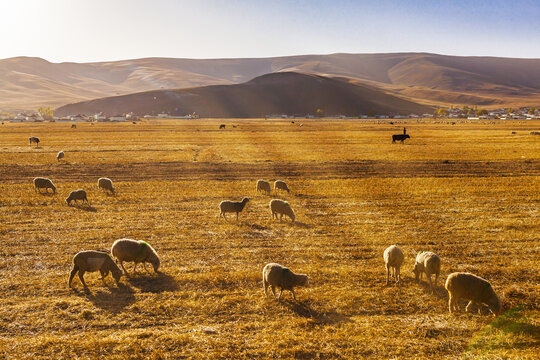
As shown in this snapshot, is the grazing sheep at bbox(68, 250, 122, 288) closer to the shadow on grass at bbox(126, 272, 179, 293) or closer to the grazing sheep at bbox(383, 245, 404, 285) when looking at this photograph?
the shadow on grass at bbox(126, 272, 179, 293)

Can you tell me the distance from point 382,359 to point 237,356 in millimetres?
3626

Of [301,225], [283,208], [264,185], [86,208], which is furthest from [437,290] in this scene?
[86,208]

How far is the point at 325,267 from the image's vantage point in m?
13.0

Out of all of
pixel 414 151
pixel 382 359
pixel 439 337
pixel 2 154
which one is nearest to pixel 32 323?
pixel 382 359

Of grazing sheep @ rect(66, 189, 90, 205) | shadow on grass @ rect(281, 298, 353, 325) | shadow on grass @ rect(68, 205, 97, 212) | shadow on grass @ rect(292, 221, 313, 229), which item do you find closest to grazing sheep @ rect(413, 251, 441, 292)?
shadow on grass @ rect(281, 298, 353, 325)

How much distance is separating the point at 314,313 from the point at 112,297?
6602mm

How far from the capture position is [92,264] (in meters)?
11.3


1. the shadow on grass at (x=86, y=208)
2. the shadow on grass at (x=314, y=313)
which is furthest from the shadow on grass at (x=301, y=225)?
the shadow on grass at (x=86, y=208)

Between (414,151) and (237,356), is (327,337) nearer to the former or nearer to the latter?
(237,356)

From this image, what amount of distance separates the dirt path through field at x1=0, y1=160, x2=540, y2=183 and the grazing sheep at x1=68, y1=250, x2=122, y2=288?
1865cm

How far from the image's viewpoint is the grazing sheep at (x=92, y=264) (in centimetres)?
1130

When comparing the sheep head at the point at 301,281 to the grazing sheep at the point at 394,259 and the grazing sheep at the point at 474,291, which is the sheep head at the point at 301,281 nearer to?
the grazing sheep at the point at 394,259

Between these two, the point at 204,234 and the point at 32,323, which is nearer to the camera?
the point at 32,323

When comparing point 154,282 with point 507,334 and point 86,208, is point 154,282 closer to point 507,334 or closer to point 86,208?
point 507,334
